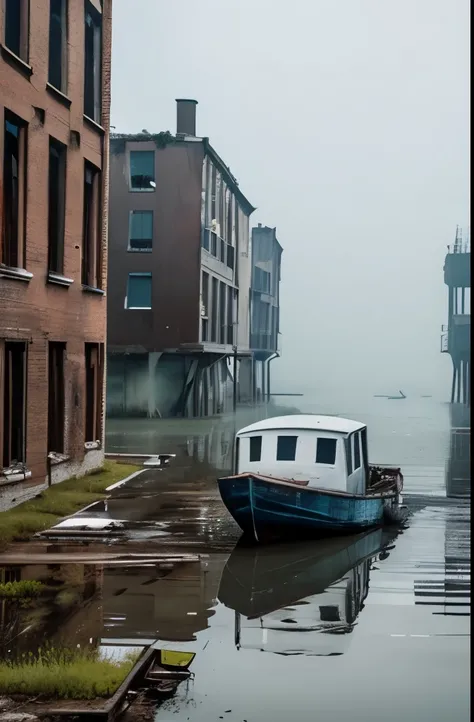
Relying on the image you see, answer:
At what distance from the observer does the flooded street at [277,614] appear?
31.5 feet

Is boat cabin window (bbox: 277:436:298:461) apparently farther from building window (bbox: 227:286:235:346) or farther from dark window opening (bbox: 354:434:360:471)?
building window (bbox: 227:286:235:346)

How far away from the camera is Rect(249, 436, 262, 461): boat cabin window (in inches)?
784

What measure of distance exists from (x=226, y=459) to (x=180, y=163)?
1723 cm

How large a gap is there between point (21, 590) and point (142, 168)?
114 ft

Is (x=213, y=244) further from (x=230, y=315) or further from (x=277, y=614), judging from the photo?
(x=277, y=614)

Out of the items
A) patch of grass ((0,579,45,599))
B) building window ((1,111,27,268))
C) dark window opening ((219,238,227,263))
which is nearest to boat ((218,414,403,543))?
patch of grass ((0,579,45,599))

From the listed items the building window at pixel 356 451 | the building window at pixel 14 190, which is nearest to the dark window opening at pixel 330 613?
the building window at pixel 356 451

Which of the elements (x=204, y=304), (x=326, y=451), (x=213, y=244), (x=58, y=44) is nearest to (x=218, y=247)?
(x=213, y=244)

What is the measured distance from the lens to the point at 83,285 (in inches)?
952

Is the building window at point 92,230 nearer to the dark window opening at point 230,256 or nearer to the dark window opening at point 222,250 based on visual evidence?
the dark window opening at point 222,250

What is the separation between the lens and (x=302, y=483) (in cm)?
1942

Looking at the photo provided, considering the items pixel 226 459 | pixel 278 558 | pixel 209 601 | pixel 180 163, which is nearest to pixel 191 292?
pixel 180 163

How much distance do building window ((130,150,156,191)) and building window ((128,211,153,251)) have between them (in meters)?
1.07

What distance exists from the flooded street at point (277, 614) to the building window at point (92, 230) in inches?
226
